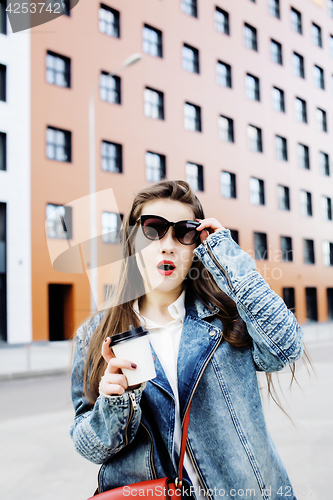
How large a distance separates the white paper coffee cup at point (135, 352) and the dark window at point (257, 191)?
22759 millimetres

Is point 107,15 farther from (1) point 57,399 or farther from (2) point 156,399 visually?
(2) point 156,399

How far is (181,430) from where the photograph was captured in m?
1.41

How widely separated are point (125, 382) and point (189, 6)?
2371cm

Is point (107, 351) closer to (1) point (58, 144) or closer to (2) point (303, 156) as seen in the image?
(1) point (58, 144)

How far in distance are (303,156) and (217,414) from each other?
2924cm

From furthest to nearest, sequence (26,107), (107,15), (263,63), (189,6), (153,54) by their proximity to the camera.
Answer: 1. (263,63)
2. (189,6)
3. (153,54)
4. (107,15)
5. (26,107)

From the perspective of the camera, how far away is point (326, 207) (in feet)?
97.8

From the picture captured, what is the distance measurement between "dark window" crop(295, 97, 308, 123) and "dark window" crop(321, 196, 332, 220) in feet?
17.7

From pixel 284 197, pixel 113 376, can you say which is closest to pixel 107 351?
pixel 113 376

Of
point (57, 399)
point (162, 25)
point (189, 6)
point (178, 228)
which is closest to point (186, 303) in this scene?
point (178, 228)

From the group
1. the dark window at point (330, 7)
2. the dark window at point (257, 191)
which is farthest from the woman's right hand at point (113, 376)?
the dark window at point (330, 7)

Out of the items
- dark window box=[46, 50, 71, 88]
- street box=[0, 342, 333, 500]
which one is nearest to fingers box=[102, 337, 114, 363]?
street box=[0, 342, 333, 500]

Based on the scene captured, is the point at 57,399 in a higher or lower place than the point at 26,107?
lower

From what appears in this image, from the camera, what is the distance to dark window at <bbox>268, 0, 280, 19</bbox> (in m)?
26.7
